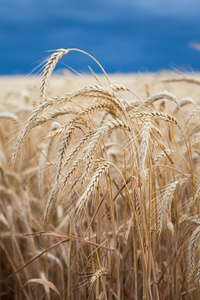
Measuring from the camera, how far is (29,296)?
104 inches

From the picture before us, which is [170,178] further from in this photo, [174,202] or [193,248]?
[193,248]

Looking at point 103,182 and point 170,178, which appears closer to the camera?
point 103,182

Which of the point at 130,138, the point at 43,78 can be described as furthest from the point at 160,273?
the point at 43,78

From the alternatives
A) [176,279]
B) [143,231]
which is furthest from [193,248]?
[176,279]

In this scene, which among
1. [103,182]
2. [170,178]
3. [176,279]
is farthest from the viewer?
[170,178]

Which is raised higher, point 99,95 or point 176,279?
point 99,95

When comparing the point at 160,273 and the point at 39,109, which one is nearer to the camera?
the point at 39,109

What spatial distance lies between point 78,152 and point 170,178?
36.2 inches

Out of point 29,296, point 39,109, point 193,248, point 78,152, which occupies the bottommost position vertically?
point 29,296

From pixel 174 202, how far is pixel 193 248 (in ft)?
1.16

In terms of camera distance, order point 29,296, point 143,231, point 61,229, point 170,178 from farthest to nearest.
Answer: point 61,229 → point 29,296 → point 170,178 → point 143,231

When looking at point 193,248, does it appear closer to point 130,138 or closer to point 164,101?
point 130,138

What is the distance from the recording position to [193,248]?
5.55 ft

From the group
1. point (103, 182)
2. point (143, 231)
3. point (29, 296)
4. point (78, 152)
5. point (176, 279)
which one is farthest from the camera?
point (29, 296)
